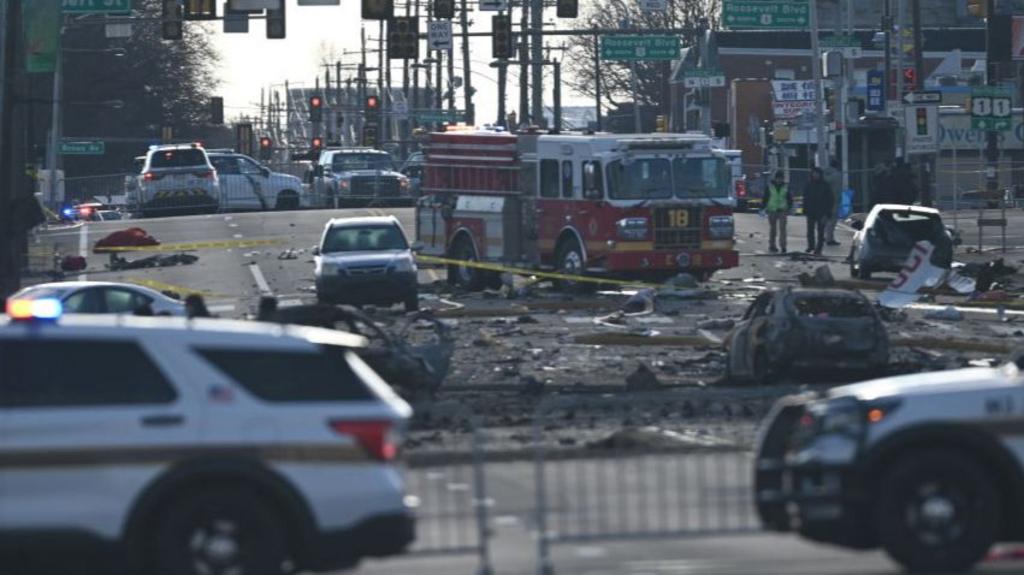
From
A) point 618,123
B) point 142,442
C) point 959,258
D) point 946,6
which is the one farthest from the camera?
point 946,6

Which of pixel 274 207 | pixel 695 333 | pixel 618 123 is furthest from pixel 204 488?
pixel 618 123

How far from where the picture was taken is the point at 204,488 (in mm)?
10758

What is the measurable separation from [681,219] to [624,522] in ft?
78.2

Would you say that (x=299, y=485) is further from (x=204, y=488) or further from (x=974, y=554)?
(x=974, y=554)

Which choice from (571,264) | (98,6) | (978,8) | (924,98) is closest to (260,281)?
(571,264)

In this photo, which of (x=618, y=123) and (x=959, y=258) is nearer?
(x=959, y=258)

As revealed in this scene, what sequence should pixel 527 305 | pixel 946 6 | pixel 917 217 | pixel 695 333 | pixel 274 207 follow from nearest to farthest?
pixel 695 333 → pixel 527 305 → pixel 917 217 → pixel 274 207 → pixel 946 6

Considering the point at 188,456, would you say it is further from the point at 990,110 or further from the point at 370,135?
the point at 370,135

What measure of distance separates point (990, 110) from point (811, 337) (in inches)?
873

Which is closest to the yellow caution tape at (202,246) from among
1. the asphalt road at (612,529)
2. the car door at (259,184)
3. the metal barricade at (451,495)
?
the car door at (259,184)

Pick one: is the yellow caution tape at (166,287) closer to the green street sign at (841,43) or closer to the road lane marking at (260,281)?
the road lane marking at (260,281)

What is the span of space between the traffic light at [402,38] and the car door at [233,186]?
9.80 meters

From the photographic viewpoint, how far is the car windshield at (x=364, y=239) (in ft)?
117

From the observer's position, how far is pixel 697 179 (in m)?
36.7
